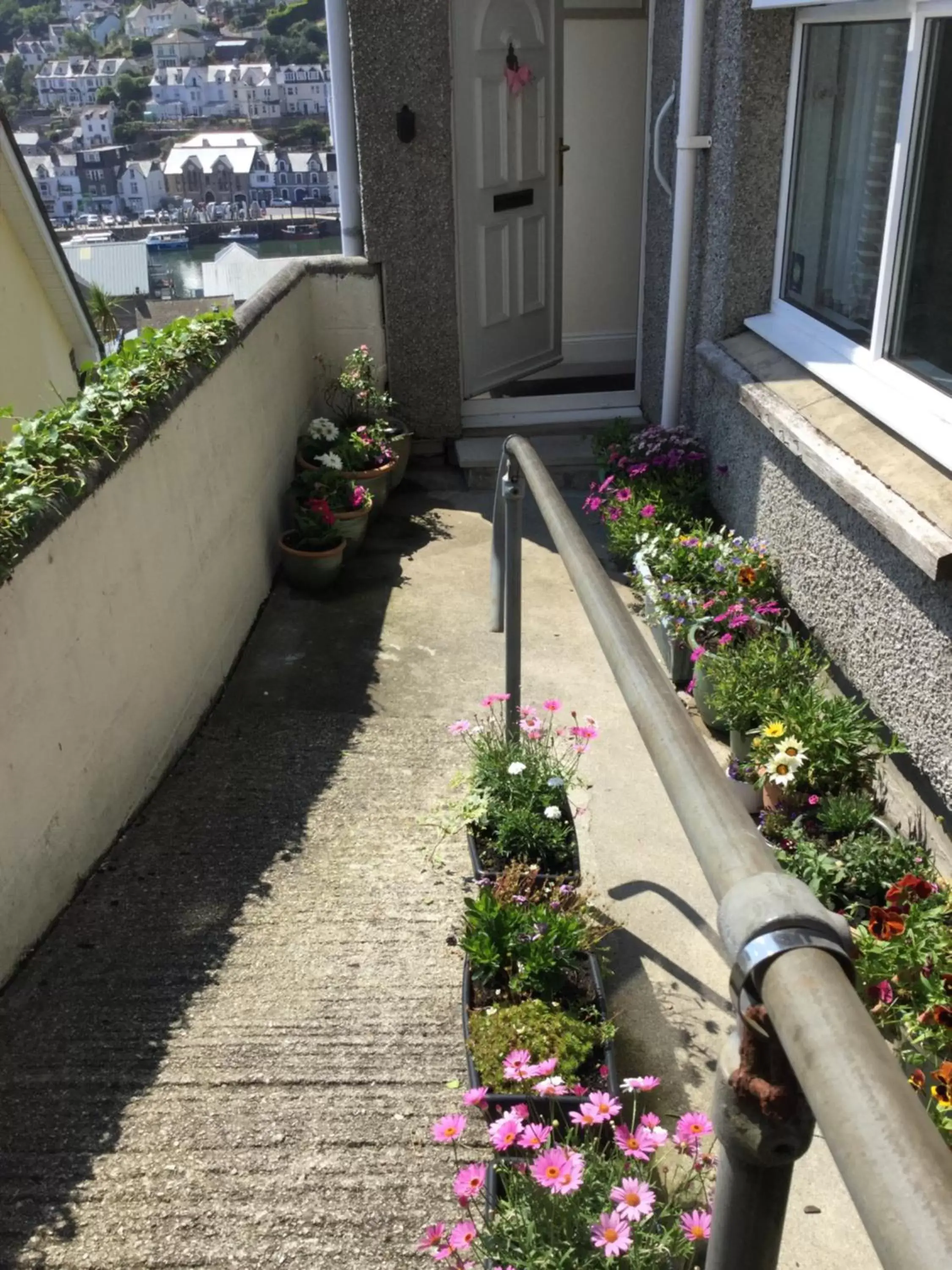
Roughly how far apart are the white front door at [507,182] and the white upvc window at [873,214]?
2.29m

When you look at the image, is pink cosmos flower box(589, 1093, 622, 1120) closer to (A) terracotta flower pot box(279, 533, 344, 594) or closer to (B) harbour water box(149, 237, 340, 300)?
(A) terracotta flower pot box(279, 533, 344, 594)

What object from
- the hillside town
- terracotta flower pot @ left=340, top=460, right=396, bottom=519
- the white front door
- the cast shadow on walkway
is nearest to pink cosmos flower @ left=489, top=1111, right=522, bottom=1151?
the cast shadow on walkway

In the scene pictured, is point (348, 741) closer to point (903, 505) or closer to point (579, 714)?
point (579, 714)

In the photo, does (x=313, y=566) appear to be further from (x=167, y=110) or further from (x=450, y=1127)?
(x=167, y=110)

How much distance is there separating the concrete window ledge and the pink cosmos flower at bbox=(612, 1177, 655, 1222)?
1648 mm

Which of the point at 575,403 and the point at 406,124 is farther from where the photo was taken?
the point at 575,403

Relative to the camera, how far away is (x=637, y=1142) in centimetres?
182

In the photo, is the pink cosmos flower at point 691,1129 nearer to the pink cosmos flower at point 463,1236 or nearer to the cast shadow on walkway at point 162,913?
the pink cosmos flower at point 463,1236

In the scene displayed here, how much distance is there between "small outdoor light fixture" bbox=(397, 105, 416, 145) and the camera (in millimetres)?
5730

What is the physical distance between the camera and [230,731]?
13.0ft

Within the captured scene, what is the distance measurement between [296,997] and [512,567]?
1220 mm

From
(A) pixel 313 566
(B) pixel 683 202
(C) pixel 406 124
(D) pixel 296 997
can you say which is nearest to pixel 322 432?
(A) pixel 313 566

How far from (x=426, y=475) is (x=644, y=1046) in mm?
4358

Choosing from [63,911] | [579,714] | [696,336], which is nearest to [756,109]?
[696,336]
